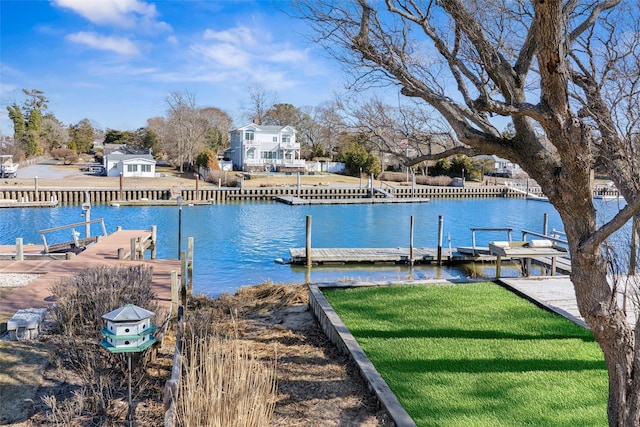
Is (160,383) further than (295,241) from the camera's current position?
No

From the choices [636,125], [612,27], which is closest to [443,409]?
[636,125]

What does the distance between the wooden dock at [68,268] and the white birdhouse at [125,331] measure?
4.39 meters

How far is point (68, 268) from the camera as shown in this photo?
12031 millimetres

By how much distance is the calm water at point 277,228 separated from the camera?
17.2m

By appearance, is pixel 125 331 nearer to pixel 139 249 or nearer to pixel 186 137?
pixel 139 249

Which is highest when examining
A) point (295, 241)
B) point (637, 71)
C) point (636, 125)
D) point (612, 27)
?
point (612, 27)

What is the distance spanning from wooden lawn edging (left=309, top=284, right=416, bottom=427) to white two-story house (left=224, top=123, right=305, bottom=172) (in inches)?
1929

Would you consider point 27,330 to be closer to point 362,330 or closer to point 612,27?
point 362,330

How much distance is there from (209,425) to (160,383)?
229cm

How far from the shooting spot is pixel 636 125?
Answer: 3.84 meters

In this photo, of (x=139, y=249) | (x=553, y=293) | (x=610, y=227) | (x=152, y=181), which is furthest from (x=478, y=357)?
(x=152, y=181)

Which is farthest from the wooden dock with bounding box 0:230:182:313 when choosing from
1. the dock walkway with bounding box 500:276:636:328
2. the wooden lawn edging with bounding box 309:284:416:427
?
the dock walkway with bounding box 500:276:636:328

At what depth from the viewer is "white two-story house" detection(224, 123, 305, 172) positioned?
188 ft

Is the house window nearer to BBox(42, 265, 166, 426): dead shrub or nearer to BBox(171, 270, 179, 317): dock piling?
BBox(171, 270, 179, 317): dock piling
